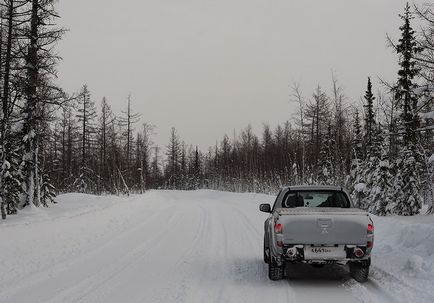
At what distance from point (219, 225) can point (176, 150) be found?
258ft

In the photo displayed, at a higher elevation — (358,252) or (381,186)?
(381,186)

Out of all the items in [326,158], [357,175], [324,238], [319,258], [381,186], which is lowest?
[319,258]

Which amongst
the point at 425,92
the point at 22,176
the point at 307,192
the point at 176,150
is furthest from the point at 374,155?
the point at 176,150

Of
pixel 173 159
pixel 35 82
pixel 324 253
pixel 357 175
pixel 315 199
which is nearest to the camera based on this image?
pixel 324 253

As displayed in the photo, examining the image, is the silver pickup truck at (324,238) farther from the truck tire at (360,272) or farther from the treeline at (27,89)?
the treeline at (27,89)

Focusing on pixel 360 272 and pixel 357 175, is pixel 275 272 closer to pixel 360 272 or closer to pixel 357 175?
pixel 360 272

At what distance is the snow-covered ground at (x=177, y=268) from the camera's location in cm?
728

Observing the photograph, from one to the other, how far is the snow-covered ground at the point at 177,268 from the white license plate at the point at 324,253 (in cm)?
51

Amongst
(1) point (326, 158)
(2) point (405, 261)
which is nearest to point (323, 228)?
(2) point (405, 261)

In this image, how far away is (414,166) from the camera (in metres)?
29.3


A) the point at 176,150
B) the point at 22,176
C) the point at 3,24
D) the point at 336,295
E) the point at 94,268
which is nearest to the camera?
the point at 336,295

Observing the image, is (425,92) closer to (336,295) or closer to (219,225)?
(219,225)

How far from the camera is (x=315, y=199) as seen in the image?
1030 cm

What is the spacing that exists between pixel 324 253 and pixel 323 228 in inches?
17.4
